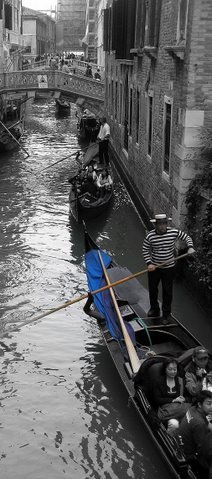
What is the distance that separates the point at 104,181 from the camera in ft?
33.6

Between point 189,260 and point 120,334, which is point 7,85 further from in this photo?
point 120,334

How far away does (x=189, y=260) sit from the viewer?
21.2ft

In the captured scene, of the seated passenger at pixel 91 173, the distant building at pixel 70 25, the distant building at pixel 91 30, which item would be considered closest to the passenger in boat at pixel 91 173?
the seated passenger at pixel 91 173

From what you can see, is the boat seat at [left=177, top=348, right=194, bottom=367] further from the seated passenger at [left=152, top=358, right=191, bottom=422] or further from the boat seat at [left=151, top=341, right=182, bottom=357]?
the boat seat at [left=151, top=341, right=182, bottom=357]

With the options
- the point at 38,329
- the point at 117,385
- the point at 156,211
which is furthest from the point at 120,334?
the point at 156,211

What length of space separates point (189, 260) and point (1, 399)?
2497 millimetres

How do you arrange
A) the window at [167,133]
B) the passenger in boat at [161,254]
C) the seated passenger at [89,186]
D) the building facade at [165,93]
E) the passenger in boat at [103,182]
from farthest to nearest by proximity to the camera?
the passenger in boat at [103,182] → the seated passenger at [89,186] → the window at [167,133] → the building facade at [165,93] → the passenger in boat at [161,254]

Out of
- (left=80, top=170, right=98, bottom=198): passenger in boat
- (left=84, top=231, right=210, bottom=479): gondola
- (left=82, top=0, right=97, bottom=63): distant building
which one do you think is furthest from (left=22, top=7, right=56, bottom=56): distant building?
(left=84, top=231, right=210, bottom=479): gondola

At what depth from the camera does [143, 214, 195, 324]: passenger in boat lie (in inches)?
205

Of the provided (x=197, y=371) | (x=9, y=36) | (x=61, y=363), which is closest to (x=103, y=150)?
(x=61, y=363)

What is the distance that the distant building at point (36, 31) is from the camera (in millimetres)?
45088

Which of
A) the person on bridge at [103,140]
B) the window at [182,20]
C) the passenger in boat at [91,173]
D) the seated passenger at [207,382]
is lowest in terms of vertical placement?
the seated passenger at [207,382]

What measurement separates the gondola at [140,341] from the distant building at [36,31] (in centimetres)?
3732

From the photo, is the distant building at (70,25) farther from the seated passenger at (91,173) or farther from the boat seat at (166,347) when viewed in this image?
the boat seat at (166,347)
